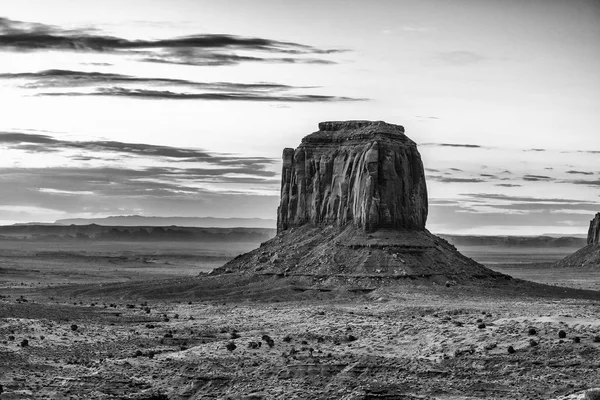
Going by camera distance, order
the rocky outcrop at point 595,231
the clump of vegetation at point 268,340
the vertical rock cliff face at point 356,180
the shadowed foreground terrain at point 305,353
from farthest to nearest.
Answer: the rocky outcrop at point 595,231
the vertical rock cliff face at point 356,180
the clump of vegetation at point 268,340
the shadowed foreground terrain at point 305,353

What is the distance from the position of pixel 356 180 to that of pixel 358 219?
Answer: 14.0 ft

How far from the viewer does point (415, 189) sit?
105000mm

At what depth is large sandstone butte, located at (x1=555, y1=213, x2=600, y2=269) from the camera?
182 m

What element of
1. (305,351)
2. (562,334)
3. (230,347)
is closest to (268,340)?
(230,347)

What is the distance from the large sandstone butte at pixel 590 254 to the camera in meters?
182

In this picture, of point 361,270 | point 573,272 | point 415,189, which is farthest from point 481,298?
point 573,272

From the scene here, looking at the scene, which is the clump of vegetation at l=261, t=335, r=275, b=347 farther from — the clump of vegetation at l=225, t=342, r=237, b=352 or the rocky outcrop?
the rocky outcrop

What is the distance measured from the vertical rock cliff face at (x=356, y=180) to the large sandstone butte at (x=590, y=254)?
84.6 meters

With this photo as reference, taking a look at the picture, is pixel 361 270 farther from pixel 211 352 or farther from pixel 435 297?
pixel 211 352

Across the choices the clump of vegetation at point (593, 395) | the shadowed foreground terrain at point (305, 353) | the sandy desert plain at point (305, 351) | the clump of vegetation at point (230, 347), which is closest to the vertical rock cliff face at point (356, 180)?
the sandy desert plain at point (305, 351)

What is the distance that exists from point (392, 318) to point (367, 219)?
33899 mm

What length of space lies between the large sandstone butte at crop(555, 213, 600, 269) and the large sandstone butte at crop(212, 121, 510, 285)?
3302 inches

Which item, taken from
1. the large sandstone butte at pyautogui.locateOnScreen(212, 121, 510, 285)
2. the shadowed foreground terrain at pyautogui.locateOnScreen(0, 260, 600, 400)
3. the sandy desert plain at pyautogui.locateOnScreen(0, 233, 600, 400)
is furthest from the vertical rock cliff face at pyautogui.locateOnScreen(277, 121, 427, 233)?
the shadowed foreground terrain at pyautogui.locateOnScreen(0, 260, 600, 400)

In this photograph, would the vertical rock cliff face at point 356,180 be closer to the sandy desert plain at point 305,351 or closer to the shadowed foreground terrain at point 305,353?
the sandy desert plain at point 305,351
